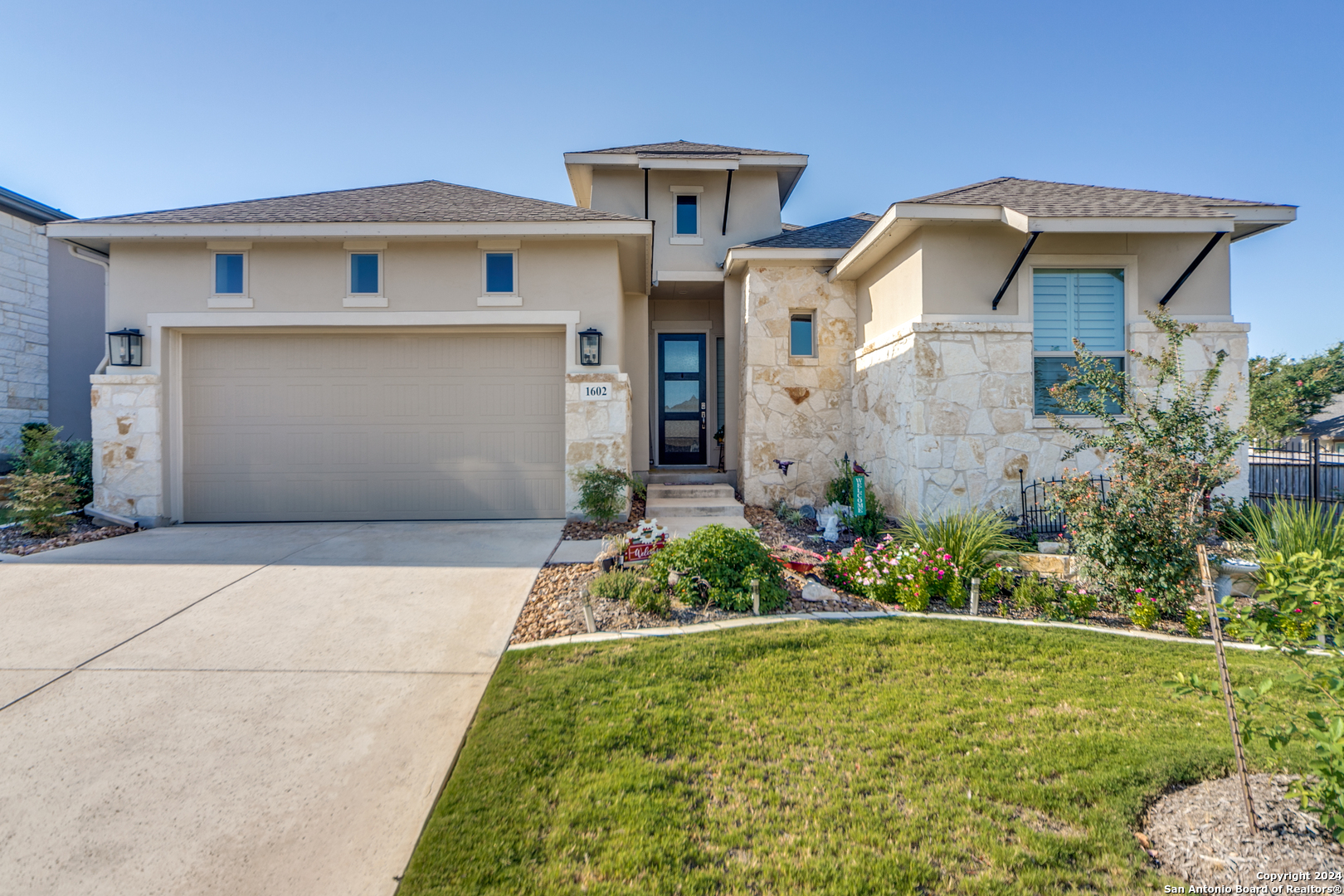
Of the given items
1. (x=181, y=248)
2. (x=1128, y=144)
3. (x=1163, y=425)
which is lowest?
(x=1163, y=425)

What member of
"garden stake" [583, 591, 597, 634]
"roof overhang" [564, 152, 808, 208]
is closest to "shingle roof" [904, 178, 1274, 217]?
"roof overhang" [564, 152, 808, 208]

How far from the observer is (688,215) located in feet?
34.9

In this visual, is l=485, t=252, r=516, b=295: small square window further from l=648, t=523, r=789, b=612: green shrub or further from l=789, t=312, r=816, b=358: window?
l=648, t=523, r=789, b=612: green shrub

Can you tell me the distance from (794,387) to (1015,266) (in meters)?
3.36

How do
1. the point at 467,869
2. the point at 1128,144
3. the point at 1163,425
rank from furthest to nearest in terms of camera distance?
the point at 1128,144 → the point at 1163,425 → the point at 467,869

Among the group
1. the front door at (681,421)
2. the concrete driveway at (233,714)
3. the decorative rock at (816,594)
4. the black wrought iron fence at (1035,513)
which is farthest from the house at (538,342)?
the decorative rock at (816,594)

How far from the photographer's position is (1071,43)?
8.15m

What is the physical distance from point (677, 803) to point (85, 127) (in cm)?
1106

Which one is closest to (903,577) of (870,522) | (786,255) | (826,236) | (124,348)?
(870,522)

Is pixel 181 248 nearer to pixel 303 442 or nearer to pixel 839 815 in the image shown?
pixel 303 442

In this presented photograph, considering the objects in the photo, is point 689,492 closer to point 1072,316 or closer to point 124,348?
point 1072,316

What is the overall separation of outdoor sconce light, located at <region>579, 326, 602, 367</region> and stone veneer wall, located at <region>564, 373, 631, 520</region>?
191 mm

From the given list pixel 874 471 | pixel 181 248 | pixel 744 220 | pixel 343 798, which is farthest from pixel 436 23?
pixel 343 798

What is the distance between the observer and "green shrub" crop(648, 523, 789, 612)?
443 centimetres
